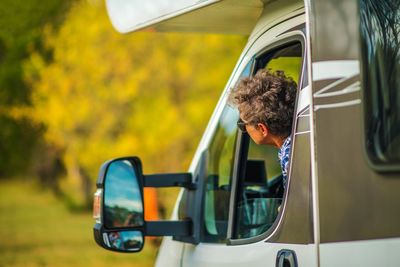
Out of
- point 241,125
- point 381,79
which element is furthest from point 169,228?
point 381,79

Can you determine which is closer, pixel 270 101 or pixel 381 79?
pixel 381 79

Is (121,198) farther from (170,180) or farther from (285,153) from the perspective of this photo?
(285,153)

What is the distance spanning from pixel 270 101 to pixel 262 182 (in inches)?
31.5

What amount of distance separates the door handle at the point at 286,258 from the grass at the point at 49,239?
1585 centimetres

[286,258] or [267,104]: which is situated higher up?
[267,104]

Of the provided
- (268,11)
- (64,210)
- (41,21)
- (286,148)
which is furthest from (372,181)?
(64,210)

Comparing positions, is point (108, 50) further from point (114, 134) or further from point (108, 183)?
point (108, 183)

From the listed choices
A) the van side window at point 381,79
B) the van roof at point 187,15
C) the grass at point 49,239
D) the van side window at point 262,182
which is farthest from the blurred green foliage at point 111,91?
the van side window at point 381,79

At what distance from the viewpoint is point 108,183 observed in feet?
12.5

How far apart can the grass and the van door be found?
1480 cm

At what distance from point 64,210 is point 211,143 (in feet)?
108

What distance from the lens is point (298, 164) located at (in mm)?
3025

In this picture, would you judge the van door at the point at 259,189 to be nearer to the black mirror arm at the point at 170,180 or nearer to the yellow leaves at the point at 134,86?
the black mirror arm at the point at 170,180

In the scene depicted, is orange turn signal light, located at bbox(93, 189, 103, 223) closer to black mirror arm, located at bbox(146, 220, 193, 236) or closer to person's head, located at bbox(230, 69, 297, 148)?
black mirror arm, located at bbox(146, 220, 193, 236)
